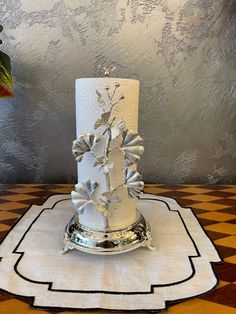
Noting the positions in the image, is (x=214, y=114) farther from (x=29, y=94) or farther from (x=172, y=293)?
(x=172, y=293)

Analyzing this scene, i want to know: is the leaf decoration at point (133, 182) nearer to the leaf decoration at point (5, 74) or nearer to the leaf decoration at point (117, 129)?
the leaf decoration at point (117, 129)

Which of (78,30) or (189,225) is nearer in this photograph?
(189,225)

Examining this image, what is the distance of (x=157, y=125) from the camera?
2.03 m

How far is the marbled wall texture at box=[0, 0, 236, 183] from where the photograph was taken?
194 centimetres

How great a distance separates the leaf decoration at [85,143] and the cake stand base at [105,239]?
230mm

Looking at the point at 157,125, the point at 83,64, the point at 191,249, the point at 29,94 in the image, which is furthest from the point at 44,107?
the point at 191,249

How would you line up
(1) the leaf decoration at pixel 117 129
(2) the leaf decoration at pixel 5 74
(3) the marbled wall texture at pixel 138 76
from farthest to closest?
(3) the marbled wall texture at pixel 138 76 → (2) the leaf decoration at pixel 5 74 → (1) the leaf decoration at pixel 117 129

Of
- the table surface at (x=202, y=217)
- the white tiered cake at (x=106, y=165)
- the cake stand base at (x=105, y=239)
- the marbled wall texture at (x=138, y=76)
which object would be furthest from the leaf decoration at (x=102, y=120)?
the marbled wall texture at (x=138, y=76)

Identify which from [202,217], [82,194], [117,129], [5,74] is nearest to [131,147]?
[117,129]

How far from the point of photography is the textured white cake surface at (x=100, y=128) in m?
1.05

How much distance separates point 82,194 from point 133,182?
0.50 ft

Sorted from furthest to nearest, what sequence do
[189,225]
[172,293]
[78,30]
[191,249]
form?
[78,30] < [189,225] < [191,249] < [172,293]

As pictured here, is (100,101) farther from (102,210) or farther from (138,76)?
(138,76)

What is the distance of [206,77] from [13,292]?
5.00 ft
